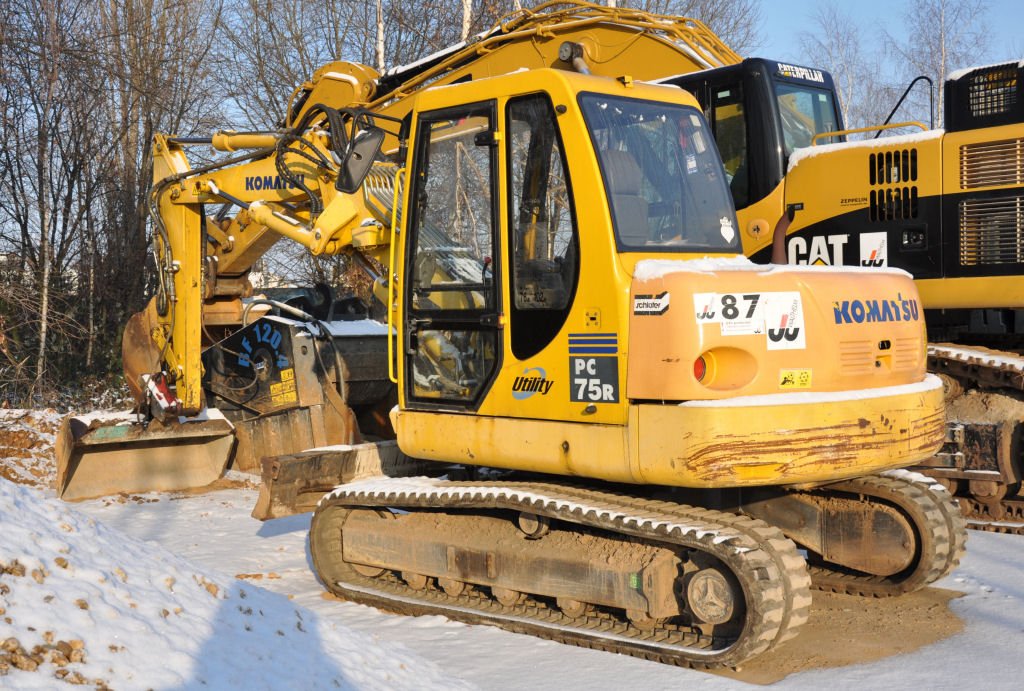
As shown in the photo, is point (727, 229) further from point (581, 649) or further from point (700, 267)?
point (581, 649)

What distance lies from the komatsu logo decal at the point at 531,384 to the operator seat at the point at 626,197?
77cm

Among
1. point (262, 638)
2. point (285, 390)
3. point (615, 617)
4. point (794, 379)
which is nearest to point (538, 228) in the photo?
point (794, 379)

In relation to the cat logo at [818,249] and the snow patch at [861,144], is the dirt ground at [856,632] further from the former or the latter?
the snow patch at [861,144]

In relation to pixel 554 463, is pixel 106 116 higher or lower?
higher

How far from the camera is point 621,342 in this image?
5.09 meters

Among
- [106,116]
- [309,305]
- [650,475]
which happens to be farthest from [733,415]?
[106,116]

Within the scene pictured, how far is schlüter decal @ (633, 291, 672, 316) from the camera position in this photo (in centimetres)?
490

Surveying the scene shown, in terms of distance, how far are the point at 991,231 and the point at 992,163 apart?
0.47 m

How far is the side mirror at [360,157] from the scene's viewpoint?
6.06m

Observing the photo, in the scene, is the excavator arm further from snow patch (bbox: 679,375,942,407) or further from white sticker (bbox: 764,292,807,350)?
snow patch (bbox: 679,375,942,407)

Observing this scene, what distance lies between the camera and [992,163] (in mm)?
7801

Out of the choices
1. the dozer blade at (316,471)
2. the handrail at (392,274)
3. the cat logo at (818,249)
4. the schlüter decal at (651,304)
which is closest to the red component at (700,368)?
the schlüter decal at (651,304)

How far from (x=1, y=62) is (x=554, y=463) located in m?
11.2

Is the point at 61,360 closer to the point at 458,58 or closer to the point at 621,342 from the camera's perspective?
the point at 458,58
